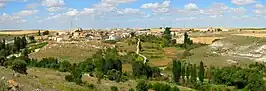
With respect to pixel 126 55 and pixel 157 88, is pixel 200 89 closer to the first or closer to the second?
pixel 157 88

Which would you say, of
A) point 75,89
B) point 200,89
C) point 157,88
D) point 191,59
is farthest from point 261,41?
point 75,89

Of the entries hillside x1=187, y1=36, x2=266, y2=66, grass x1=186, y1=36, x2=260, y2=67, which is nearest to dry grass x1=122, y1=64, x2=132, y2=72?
grass x1=186, y1=36, x2=260, y2=67

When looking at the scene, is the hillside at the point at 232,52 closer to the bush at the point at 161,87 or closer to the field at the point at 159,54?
the field at the point at 159,54

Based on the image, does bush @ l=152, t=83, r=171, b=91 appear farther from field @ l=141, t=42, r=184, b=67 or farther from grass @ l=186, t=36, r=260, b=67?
grass @ l=186, t=36, r=260, b=67

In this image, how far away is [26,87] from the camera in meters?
32.3

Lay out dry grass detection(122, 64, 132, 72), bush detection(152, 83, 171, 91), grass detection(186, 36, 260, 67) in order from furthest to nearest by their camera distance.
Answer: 1. grass detection(186, 36, 260, 67)
2. dry grass detection(122, 64, 132, 72)
3. bush detection(152, 83, 171, 91)

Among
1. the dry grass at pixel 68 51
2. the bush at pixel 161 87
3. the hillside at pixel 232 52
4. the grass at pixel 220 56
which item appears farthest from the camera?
the dry grass at pixel 68 51

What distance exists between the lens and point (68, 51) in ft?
447

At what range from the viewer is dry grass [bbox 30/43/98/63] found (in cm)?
12522

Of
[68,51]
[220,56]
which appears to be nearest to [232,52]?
[220,56]

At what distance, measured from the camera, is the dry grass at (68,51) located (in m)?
125

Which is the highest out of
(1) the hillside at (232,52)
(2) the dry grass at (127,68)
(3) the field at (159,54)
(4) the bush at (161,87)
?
(4) the bush at (161,87)

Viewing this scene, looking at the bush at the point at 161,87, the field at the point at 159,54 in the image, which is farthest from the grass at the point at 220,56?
the bush at the point at 161,87

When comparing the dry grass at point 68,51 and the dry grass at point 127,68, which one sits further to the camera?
the dry grass at point 68,51
